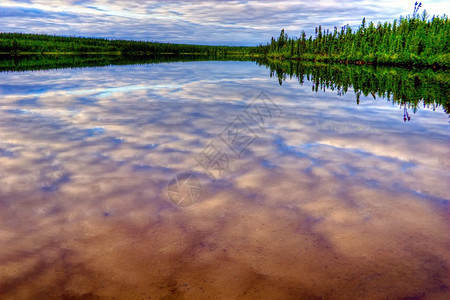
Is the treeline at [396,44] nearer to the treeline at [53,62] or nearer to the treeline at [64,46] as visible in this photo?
the treeline at [53,62]

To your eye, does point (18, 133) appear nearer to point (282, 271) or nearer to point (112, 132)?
point (112, 132)

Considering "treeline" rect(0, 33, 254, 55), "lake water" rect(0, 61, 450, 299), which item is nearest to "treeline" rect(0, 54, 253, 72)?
"treeline" rect(0, 33, 254, 55)

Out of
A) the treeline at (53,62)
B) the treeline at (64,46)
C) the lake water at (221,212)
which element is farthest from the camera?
the treeline at (64,46)

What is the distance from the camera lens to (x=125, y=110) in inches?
483

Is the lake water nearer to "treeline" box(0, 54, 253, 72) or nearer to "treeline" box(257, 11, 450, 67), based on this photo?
"treeline" box(0, 54, 253, 72)

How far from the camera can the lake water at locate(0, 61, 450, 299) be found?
329 centimetres

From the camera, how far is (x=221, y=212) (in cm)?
467

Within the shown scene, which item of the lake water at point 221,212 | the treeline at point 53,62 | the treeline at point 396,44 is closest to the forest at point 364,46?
the treeline at point 396,44

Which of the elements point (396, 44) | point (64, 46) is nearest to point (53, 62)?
point (396, 44)

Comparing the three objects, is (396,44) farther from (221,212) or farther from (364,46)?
(221,212)

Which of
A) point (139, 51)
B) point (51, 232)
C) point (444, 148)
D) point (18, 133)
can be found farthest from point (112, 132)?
point (139, 51)

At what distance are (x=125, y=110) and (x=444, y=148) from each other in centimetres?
961

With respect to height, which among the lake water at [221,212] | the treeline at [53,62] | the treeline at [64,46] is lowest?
the lake water at [221,212]

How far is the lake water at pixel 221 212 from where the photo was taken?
10.8ft
